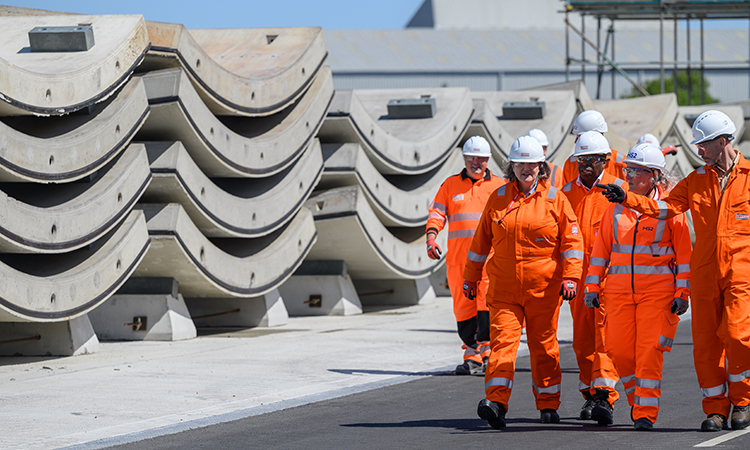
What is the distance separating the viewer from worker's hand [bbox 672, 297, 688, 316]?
686cm

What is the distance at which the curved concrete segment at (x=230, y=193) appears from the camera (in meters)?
12.1

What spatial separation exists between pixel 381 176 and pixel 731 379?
32.9ft

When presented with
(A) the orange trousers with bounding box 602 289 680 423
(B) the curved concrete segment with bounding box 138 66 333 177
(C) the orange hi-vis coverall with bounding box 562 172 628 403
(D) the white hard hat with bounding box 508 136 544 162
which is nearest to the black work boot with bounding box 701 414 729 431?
(A) the orange trousers with bounding box 602 289 680 423

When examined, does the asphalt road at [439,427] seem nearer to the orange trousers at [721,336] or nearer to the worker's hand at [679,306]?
the orange trousers at [721,336]

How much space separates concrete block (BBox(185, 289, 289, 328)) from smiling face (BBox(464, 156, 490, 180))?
4887 millimetres

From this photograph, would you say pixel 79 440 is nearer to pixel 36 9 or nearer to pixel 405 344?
pixel 405 344

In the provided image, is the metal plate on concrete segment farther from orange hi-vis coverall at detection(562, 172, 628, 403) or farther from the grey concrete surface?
orange hi-vis coverall at detection(562, 172, 628, 403)

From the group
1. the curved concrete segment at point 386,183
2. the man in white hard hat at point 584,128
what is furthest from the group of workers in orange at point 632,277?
the curved concrete segment at point 386,183

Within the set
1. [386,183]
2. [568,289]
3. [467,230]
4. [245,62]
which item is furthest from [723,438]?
[386,183]

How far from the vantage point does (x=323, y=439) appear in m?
6.74

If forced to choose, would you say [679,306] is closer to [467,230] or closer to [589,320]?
[589,320]

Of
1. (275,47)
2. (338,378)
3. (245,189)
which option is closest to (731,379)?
(338,378)

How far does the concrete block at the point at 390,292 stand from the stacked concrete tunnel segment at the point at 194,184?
0.02 metres

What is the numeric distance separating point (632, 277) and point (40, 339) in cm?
633
